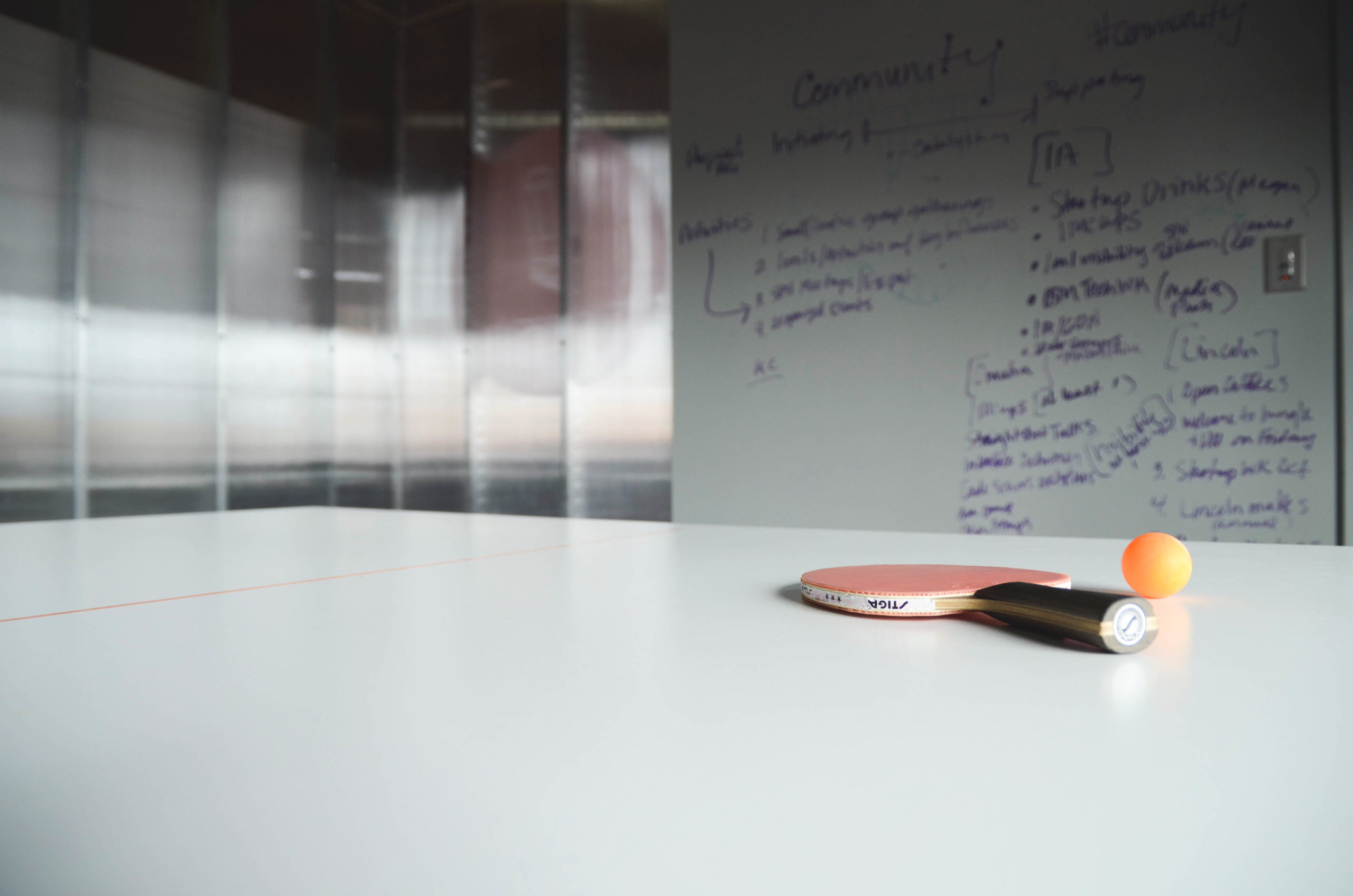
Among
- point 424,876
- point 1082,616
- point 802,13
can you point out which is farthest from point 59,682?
point 802,13

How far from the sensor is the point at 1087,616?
464 millimetres

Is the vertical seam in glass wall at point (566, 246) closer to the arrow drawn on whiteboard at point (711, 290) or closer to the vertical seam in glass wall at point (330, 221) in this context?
the arrow drawn on whiteboard at point (711, 290)

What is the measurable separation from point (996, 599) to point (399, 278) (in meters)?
3.89

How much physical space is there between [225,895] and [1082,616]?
1.45ft

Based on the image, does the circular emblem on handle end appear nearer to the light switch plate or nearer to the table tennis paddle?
the table tennis paddle

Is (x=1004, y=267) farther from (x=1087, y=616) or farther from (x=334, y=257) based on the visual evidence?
(x=334, y=257)

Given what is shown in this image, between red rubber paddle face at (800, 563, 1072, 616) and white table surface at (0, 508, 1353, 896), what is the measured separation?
2 cm

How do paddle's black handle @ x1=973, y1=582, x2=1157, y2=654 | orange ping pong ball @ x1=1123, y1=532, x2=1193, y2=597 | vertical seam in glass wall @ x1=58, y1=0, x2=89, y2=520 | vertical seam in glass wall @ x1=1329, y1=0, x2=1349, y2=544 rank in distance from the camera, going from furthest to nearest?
vertical seam in glass wall @ x1=58, y1=0, x2=89, y2=520 → vertical seam in glass wall @ x1=1329, y1=0, x2=1349, y2=544 → orange ping pong ball @ x1=1123, y1=532, x2=1193, y2=597 → paddle's black handle @ x1=973, y1=582, x2=1157, y2=654

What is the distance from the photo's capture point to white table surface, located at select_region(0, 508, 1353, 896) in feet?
0.85

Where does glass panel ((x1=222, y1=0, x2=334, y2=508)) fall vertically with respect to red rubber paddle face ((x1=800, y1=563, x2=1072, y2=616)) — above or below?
above

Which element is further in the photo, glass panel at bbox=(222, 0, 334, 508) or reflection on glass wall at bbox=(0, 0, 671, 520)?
glass panel at bbox=(222, 0, 334, 508)

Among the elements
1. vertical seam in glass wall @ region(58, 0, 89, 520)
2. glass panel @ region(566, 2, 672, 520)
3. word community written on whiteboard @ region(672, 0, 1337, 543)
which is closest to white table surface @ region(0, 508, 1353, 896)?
word community written on whiteboard @ region(672, 0, 1337, 543)

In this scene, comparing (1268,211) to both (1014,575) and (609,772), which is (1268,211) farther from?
(609,772)

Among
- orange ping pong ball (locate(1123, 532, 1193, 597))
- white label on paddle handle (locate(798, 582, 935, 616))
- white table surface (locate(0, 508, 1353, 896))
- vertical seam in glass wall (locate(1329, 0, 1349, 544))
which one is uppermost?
vertical seam in glass wall (locate(1329, 0, 1349, 544))
